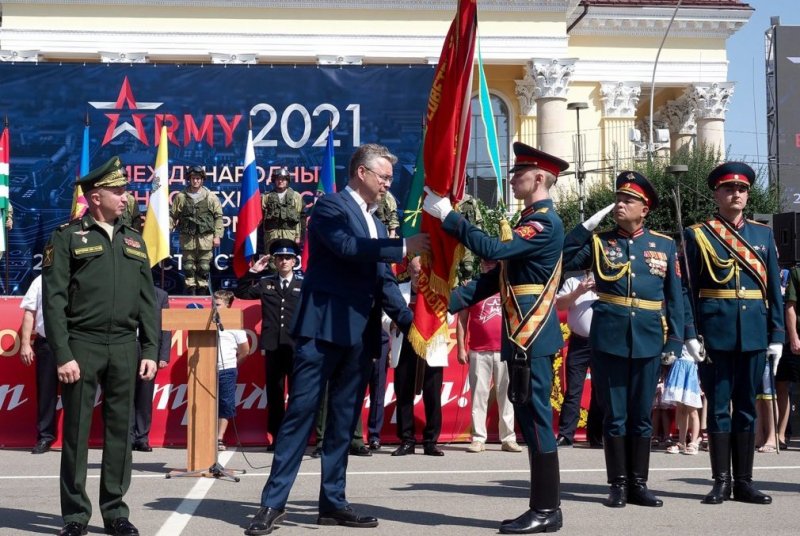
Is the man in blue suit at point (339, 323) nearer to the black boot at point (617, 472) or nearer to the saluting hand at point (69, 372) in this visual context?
the saluting hand at point (69, 372)

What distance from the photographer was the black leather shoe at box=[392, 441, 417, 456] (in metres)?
11.8

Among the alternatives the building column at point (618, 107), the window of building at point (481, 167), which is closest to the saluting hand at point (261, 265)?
the window of building at point (481, 167)

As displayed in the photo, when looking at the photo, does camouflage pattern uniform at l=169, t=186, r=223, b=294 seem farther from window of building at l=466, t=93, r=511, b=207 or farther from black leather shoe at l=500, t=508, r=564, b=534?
window of building at l=466, t=93, r=511, b=207

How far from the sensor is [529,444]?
7496 mm

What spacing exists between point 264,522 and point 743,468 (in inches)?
132

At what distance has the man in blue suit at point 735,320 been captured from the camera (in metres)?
8.49

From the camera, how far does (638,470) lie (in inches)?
330

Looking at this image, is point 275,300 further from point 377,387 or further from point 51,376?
point 51,376

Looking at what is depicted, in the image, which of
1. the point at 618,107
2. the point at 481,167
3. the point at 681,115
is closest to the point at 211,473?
the point at 481,167

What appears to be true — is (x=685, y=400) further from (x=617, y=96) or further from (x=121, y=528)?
(x=617, y=96)

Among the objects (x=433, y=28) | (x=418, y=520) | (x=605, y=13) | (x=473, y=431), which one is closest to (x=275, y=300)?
(x=473, y=431)

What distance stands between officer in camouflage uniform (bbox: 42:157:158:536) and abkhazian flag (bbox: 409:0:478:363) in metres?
1.70

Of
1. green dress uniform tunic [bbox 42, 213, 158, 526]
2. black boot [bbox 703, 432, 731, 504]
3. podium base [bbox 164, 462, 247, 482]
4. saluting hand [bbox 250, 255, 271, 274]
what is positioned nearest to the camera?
green dress uniform tunic [bbox 42, 213, 158, 526]

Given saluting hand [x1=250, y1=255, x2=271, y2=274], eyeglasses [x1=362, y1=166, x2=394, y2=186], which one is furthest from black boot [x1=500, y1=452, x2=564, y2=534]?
saluting hand [x1=250, y1=255, x2=271, y2=274]
